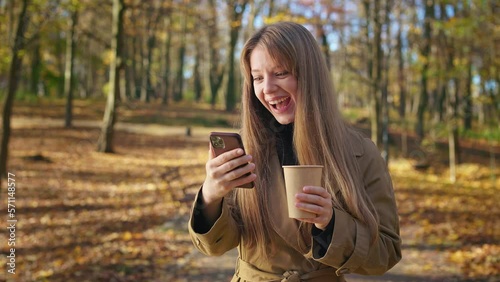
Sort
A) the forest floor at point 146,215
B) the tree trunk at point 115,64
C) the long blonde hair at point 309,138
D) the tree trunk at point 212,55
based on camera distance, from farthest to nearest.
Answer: the tree trunk at point 212,55
the tree trunk at point 115,64
the forest floor at point 146,215
the long blonde hair at point 309,138

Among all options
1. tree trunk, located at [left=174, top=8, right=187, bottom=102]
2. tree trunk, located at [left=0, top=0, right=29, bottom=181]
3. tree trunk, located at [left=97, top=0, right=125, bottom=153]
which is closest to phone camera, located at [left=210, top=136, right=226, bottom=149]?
tree trunk, located at [left=0, top=0, right=29, bottom=181]

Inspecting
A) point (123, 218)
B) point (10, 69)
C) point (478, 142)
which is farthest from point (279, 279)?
point (478, 142)

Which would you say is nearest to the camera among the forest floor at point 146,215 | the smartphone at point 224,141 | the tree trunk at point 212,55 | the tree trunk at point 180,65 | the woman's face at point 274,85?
the smartphone at point 224,141

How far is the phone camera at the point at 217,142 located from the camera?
184 centimetres

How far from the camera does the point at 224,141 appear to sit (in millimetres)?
1841

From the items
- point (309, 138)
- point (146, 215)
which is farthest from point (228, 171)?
point (146, 215)

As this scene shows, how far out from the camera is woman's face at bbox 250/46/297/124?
6.81 ft

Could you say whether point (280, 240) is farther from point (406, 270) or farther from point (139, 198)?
point (139, 198)

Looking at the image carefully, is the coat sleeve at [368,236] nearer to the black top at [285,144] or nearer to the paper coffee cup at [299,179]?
the paper coffee cup at [299,179]

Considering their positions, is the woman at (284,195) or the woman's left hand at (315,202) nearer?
the woman's left hand at (315,202)

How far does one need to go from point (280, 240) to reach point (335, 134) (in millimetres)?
494

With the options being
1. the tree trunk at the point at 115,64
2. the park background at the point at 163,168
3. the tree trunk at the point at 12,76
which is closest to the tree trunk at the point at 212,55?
the park background at the point at 163,168

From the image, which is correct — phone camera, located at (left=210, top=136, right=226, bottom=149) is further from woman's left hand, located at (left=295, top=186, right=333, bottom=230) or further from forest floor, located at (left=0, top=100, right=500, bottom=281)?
forest floor, located at (left=0, top=100, right=500, bottom=281)

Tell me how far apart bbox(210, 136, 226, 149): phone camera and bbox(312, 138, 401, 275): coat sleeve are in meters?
0.49
